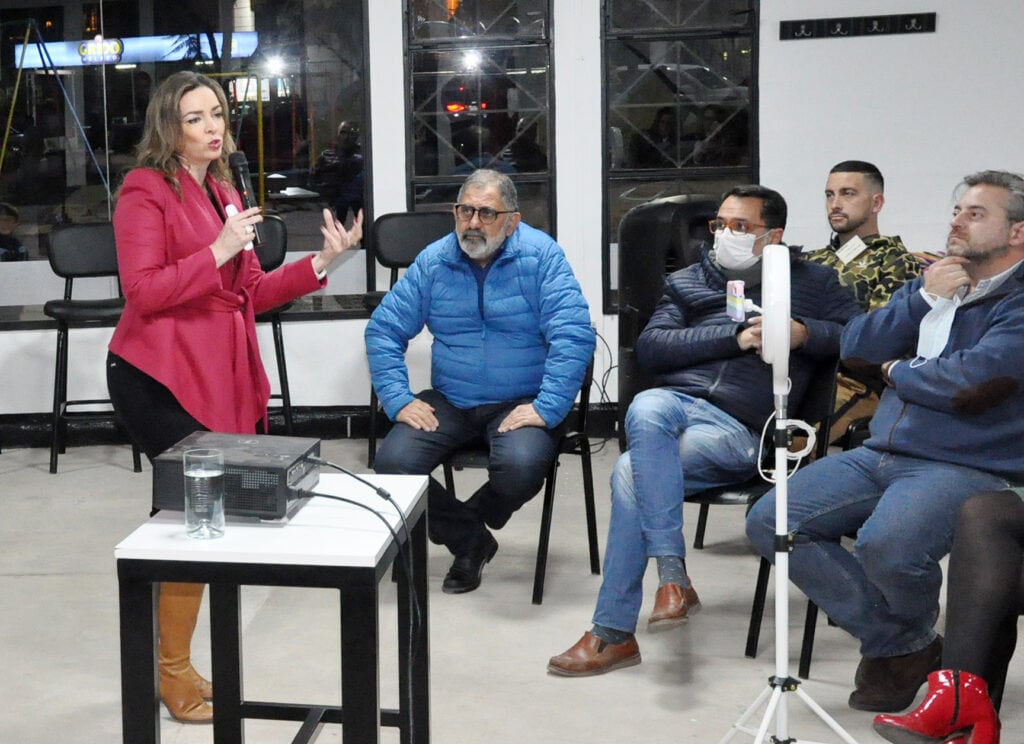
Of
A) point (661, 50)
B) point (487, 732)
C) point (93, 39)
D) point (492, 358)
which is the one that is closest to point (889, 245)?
point (492, 358)

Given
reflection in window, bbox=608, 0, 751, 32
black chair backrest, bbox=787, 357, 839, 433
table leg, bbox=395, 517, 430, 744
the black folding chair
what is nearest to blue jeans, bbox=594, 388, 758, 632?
black chair backrest, bbox=787, 357, 839, 433

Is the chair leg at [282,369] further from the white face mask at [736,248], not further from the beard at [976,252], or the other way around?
the beard at [976,252]

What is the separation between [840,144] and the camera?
5566 millimetres

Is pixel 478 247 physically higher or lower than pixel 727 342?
higher

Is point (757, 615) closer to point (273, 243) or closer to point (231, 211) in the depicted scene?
point (231, 211)

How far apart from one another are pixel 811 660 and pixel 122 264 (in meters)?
1.90

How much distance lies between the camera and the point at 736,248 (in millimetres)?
3496

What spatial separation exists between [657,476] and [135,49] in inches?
144

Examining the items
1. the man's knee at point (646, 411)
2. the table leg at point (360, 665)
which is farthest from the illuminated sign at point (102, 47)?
the table leg at point (360, 665)

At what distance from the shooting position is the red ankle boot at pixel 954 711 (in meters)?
2.45

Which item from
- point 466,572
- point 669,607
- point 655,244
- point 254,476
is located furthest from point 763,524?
point 655,244

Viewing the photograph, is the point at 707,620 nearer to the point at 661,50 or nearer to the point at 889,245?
the point at 889,245

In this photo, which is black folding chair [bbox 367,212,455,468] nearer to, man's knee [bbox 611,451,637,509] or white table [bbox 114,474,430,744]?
man's knee [bbox 611,451,637,509]

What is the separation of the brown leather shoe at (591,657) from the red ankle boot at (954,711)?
2.75 ft
